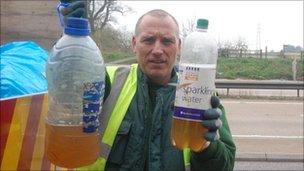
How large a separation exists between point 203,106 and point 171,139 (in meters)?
0.49

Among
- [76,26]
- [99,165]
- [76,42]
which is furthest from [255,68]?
[76,26]

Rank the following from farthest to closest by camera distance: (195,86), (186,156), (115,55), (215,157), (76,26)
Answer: (115,55) < (186,156) < (215,157) < (195,86) < (76,26)

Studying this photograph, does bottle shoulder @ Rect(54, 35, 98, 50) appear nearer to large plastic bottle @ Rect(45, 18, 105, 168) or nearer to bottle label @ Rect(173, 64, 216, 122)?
large plastic bottle @ Rect(45, 18, 105, 168)

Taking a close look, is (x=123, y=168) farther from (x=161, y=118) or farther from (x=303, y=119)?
(x=303, y=119)

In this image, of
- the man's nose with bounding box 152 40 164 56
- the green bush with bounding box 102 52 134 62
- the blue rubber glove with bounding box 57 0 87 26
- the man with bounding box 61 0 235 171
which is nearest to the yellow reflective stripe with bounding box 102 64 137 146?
the man with bounding box 61 0 235 171

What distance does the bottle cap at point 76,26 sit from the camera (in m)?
2.14

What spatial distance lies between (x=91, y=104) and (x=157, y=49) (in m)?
0.66

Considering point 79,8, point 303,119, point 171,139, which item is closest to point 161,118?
point 171,139

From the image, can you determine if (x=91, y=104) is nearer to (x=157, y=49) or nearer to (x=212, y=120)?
(x=212, y=120)

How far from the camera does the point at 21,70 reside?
3324 millimetres

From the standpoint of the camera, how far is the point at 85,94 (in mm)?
2207

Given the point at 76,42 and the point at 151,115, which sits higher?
the point at 76,42

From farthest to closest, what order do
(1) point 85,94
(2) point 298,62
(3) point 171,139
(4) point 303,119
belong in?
1. (2) point 298,62
2. (4) point 303,119
3. (3) point 171,139
4. (1) point 85,94

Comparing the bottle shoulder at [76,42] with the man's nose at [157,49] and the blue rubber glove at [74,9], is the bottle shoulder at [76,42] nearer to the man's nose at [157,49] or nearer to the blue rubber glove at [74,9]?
the blue rubber glove at [74,9]
